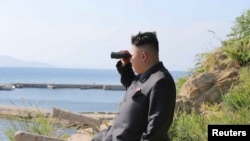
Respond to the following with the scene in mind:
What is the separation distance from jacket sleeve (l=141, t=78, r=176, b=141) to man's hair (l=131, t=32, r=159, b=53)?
0.82ft

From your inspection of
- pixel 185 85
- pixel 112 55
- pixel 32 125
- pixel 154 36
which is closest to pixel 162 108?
pixel 154 36

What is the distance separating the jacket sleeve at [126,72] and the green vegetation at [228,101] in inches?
70.7

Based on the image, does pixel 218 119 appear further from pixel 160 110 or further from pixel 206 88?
pixel 160 110

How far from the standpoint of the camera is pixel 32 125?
7.25m

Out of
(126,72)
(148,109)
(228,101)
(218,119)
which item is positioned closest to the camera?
(148,109)

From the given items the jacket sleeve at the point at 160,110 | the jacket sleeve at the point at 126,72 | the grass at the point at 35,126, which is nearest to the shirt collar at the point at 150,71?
the jacket sleeve at the point at 160,110

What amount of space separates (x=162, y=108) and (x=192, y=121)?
113 inches

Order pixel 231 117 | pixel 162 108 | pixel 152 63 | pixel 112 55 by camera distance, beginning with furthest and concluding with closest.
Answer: pixel 231 117, pixel 112 55, pixel 152 63, pixel 162 108

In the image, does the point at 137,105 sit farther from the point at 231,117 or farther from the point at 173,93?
the point at 231,117

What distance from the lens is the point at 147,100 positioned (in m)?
3.53

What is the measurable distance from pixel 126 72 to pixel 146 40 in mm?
664

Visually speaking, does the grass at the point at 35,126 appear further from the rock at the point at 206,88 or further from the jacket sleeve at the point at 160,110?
the jacket sleeve at the point at 160,110

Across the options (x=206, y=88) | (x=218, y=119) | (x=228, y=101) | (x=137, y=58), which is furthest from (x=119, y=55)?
(x=206, y=88)

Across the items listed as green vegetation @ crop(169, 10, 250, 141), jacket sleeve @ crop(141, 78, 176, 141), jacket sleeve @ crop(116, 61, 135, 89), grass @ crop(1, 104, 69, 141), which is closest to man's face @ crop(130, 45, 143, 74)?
jacket sleeve @ crop(141, 78, 176, 141)
